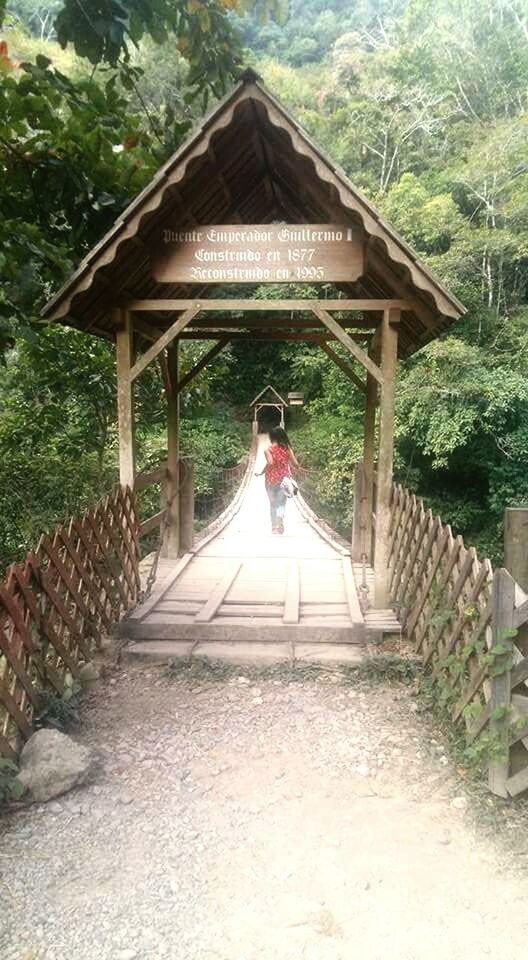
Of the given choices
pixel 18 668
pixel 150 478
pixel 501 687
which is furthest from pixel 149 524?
pixel 501 687

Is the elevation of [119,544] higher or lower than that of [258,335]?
lower

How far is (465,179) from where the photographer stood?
71.8 ft

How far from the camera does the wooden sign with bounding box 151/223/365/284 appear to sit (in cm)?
508

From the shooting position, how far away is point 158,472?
7.02 meters

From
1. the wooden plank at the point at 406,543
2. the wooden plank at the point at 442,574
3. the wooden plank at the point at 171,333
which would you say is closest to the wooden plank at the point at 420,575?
the wooden plank at the point at 442,574

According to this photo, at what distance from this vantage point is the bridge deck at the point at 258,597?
5.11 m

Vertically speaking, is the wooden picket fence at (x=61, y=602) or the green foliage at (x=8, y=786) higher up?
the wooden picket fence at (x=61, y=602)

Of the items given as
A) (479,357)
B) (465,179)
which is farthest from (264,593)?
(465,179)

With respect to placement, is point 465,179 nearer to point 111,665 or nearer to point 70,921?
point 111,665

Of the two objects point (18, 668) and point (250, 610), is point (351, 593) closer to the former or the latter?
point (250, 610)

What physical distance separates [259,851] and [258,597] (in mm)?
3200

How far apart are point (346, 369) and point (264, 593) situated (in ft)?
9.31

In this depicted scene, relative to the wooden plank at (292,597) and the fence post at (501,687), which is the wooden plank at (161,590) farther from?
the fence post at (501,687)

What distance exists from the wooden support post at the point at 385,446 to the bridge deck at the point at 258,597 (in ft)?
1.23
